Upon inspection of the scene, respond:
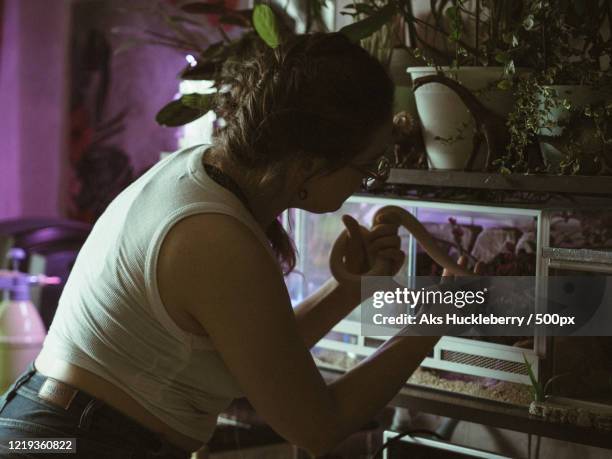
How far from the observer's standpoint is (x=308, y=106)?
1.03 metres

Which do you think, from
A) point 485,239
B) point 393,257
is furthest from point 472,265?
point 393,257

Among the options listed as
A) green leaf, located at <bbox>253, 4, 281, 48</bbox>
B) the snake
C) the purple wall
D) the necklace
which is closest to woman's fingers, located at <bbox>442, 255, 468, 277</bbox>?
the snake

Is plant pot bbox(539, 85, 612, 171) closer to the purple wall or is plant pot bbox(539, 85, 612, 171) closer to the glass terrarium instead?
the glass terrarium

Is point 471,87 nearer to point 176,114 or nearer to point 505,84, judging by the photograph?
point 505,84

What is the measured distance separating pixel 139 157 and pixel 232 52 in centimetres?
75

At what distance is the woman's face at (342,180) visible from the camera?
1.09 m

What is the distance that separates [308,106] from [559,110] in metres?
0.40

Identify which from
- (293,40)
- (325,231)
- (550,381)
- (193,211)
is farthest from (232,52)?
(550,381)

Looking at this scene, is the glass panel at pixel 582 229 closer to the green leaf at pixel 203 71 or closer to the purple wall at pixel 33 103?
the green leaf at pixel 203 71

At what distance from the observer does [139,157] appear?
2.24m

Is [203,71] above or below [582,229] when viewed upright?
above

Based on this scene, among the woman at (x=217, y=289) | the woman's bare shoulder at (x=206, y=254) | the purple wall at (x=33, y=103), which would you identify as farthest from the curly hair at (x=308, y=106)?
the purple wall at (x=33, y=103)

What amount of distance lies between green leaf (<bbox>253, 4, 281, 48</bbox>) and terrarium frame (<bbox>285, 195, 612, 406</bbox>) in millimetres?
303

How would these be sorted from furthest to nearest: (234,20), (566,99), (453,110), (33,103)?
(33,103), (234,20), (453,110), (566,99)
